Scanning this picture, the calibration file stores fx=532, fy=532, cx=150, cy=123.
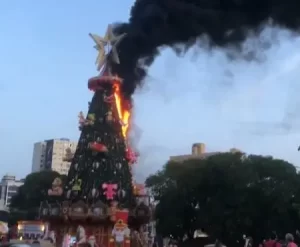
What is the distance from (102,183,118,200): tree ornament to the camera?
37.7 metres

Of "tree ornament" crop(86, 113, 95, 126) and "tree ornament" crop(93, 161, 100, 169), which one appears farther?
"tree ornament" crop(86, 113, 95, 126)

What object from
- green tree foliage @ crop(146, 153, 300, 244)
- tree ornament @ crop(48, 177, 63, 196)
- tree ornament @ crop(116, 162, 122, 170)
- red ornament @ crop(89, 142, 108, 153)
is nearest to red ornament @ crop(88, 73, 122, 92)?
red ornament @ crop(89, 142, 108, 153)

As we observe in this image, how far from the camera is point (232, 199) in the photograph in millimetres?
50219

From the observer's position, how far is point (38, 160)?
156m

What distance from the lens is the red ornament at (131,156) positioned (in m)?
40.4

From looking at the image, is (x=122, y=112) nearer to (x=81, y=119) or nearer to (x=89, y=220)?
(x=81, y=119)

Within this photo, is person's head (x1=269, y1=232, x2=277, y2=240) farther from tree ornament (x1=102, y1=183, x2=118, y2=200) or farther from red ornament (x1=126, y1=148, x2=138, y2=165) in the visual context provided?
tree ornament (x1=102, y1=183, x2=118, y2=200)

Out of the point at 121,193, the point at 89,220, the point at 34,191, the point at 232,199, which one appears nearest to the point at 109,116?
the point at 121,193

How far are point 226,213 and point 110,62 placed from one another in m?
19.4

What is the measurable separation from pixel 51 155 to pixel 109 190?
11130 centimetres

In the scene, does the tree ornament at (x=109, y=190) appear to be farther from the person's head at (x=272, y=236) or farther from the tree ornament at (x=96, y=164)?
the person's head at (x=272, y=236)

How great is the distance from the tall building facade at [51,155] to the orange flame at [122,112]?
103 m

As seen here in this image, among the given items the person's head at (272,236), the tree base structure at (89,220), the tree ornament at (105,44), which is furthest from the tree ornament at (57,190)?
the person's head at (272,236)

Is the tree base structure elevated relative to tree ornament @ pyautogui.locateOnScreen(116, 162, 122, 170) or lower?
lower
